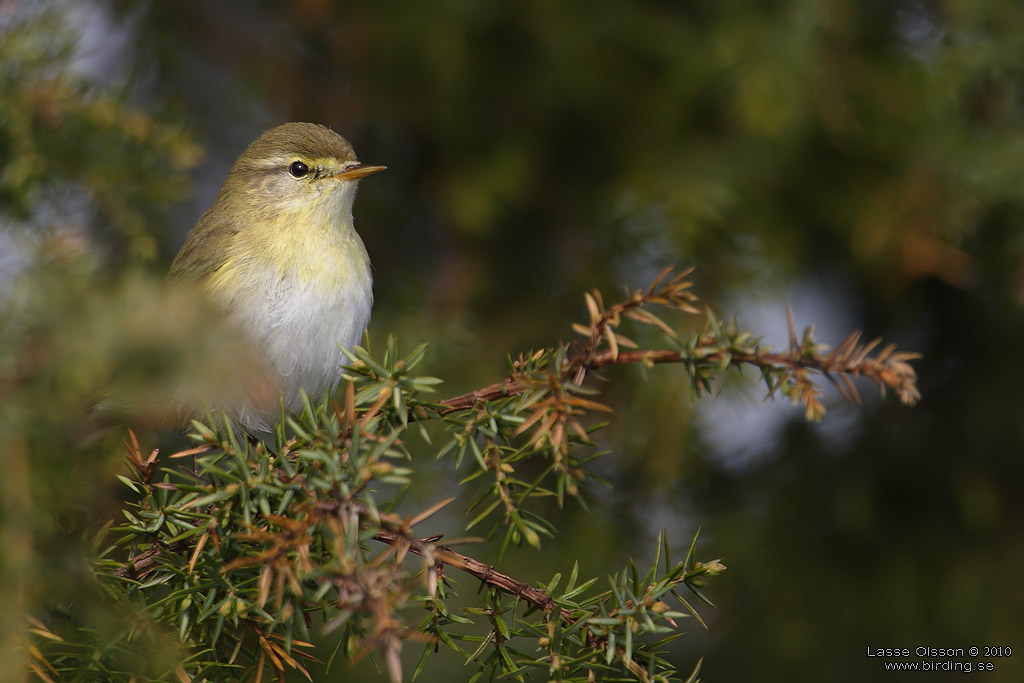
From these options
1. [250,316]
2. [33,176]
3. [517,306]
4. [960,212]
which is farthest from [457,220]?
[960,212]

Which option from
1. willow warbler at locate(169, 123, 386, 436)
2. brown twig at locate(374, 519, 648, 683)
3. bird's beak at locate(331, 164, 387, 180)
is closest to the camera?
brown twig at locate(374, 519, 648, 683)

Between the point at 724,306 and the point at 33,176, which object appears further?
the point at 724,306

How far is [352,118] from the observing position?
11.3ft

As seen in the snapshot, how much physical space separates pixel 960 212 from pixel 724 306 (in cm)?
80

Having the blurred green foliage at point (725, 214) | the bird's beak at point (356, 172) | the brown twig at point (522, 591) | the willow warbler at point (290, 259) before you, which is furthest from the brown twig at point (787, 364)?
the bird's beak at point (356, 172)

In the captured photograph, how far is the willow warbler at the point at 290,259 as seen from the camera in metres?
2.78

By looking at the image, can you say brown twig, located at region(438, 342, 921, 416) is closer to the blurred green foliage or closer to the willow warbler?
the willow warbler

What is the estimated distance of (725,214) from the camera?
120 inches

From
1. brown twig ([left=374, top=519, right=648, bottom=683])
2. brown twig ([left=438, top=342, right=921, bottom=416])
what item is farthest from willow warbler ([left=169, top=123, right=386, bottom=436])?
brown twig ([left=374, top=519, right=648, bottom=683])

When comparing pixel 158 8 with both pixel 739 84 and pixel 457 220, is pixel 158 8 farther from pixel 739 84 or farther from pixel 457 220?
pixel 739 84

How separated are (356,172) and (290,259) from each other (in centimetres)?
38

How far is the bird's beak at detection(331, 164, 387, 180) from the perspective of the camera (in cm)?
292

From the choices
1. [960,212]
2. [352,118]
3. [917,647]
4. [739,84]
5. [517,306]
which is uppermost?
[739,84]

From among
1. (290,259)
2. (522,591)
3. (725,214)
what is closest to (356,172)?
(290,259)
